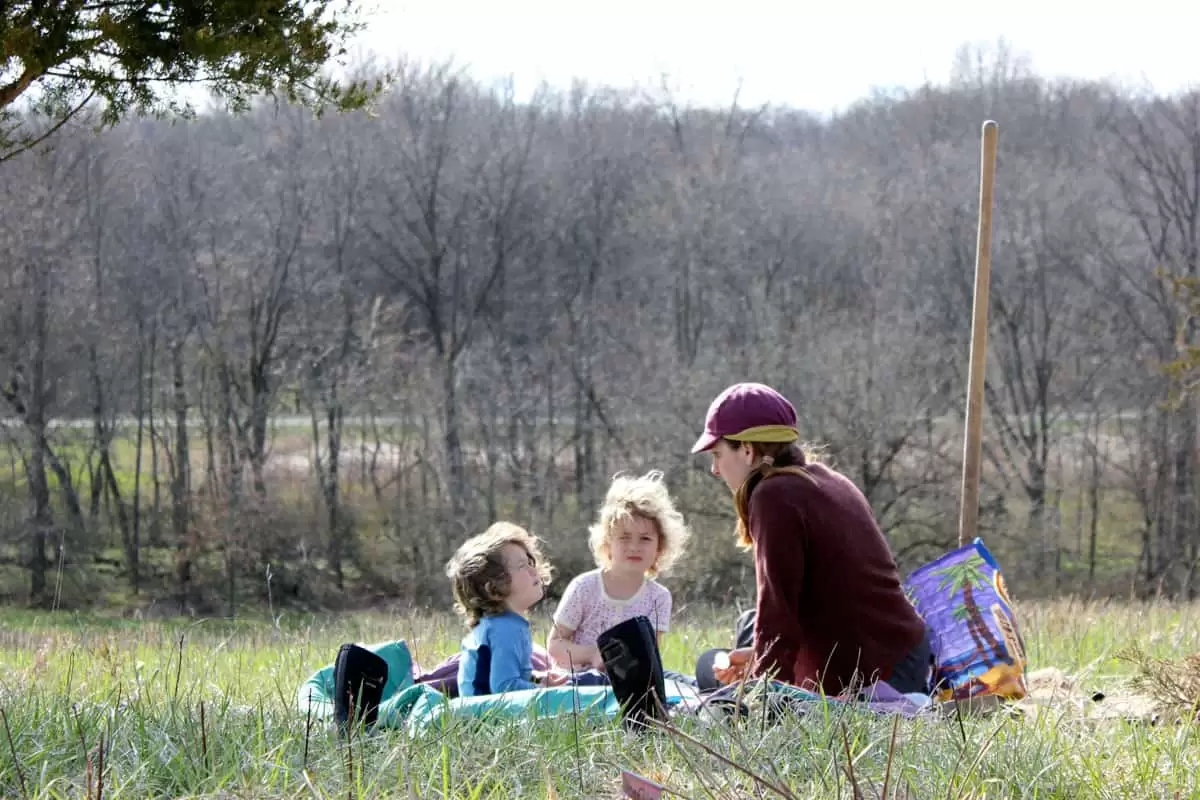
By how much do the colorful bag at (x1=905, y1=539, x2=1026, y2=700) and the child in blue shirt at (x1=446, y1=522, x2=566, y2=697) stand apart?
1463mm

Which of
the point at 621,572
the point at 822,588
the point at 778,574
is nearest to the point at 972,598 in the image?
the point at 822,588

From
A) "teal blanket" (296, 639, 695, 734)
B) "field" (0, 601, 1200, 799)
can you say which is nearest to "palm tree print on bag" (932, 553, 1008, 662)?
"field" (0, 601, 1200, 799)

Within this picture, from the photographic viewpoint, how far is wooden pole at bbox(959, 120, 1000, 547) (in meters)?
5.43

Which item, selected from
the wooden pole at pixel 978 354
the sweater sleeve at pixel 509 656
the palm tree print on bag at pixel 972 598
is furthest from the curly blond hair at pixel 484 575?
the wooden pole at pixel 978 354

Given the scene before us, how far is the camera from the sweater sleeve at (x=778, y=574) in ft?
14.7

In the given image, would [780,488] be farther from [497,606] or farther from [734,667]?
[497,606]

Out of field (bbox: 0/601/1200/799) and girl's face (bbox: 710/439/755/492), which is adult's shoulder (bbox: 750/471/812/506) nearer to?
girl's face (bbox: 710/439/755/492)

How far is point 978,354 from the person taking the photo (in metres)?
5.45

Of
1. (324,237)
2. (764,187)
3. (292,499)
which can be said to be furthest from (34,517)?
(764,187)

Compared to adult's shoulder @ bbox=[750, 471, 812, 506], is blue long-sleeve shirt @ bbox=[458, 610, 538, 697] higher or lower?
lower

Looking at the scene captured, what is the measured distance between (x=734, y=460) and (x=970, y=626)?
115cm

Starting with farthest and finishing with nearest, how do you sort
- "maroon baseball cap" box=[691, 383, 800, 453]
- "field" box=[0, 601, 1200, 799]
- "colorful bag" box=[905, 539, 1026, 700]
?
"colorful bag" box=[905, 539, 1026, 700] < "maroon baseball cap" box=[691, 383, 800, 453] < "field" box=[0, 601, 1200, 799]

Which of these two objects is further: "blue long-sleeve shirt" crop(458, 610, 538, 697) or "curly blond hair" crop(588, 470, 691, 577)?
"curly blond hair" crop(588, 470, 691, 577)

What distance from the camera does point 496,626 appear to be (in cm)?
468
